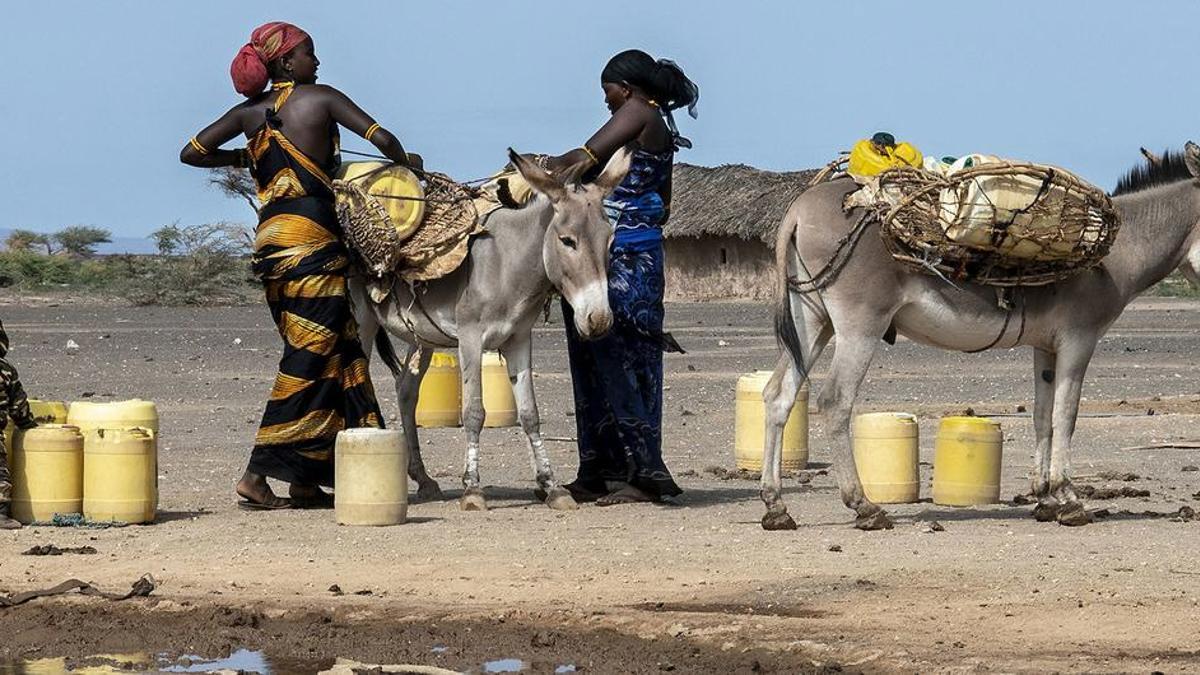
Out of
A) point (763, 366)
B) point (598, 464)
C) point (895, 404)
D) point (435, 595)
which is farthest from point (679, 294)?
point (435, 595)

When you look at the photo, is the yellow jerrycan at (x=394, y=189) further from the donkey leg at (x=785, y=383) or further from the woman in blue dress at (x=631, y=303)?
the donkey leg at (x=785, y=383)

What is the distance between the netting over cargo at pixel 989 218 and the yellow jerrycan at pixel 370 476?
283cm

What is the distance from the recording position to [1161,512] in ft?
38.4

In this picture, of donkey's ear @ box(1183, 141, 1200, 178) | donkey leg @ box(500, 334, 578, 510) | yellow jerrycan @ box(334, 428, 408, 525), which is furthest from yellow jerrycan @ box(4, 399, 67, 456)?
donkey's ear @ box(1183, 141, 1200, 178)

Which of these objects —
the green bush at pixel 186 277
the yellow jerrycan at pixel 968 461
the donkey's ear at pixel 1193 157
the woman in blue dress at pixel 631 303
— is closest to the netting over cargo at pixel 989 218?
the donkey's ear at pixel 1193 157

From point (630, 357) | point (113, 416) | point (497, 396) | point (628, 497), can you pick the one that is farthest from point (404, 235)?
point (497, 396)

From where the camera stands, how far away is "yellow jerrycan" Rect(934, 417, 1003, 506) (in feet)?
38.8

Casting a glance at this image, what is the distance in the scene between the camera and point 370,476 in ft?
36.2

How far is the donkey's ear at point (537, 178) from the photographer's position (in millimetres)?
11227

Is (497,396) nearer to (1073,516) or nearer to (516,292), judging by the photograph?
(516,292)

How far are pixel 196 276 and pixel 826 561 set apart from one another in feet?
131

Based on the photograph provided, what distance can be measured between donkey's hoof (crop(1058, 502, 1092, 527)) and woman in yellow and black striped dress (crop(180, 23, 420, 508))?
392cm

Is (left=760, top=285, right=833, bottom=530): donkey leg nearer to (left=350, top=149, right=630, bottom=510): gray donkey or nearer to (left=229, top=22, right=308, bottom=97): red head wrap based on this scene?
(left=350, top=149, right=630, bottom=510): gray donkey

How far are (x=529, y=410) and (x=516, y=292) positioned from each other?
698 millimetres
